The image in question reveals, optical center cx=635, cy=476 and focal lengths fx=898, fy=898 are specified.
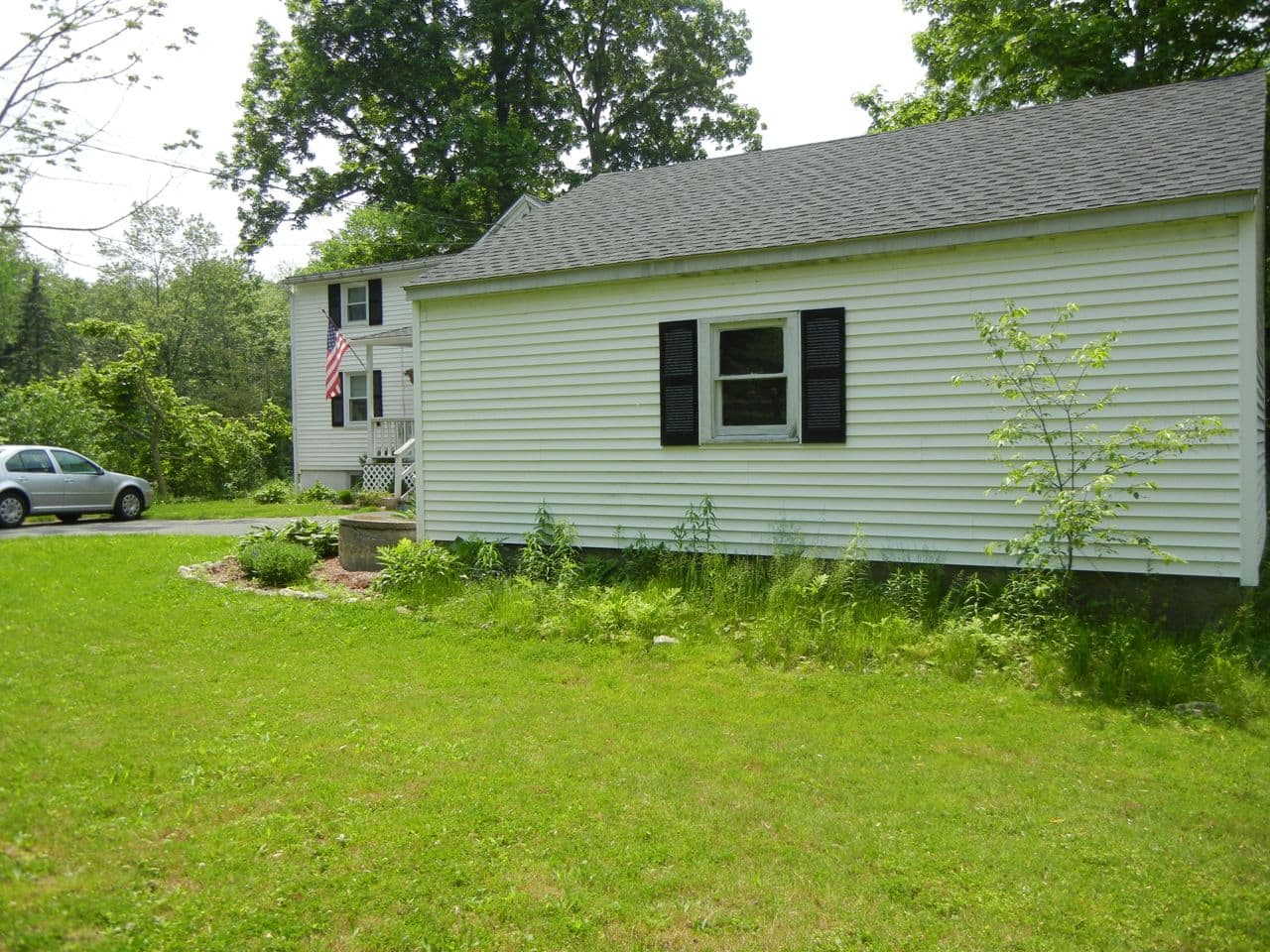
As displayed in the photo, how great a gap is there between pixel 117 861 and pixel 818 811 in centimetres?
291

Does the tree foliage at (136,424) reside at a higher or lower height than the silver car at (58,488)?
higher

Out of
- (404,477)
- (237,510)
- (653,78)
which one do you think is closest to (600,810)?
(404,477)

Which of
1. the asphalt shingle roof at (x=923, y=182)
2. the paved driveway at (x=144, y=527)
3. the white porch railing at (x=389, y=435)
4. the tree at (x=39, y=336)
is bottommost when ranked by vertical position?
the paved driveway at (x=144, y=527)

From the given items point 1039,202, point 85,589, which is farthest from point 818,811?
point 85,589

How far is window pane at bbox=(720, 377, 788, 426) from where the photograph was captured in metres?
9.37

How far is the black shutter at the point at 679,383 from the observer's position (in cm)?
959

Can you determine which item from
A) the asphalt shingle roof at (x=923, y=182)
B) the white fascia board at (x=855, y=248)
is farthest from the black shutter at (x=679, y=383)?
the asphalt shingle roof at (x=923, y=182)

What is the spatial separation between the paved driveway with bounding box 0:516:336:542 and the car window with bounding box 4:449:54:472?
3.52ft

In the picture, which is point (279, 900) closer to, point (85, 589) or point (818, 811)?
point (818, 811)

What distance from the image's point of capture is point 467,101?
84.6 feet

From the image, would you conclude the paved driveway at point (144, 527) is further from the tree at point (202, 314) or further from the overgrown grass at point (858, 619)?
the tree at point (202, 314)

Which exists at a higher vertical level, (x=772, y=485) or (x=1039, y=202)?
(x=1039, y=202)

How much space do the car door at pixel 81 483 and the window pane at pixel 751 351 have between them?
1383cm

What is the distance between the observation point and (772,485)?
921 cm
